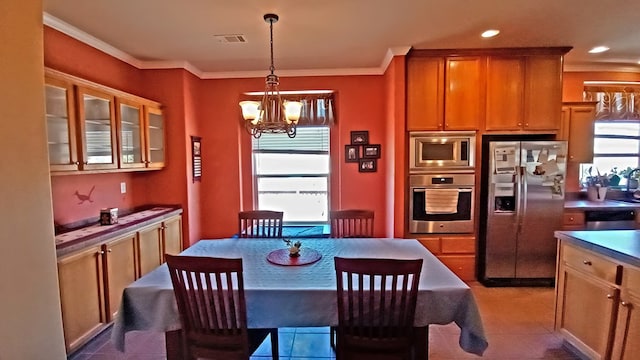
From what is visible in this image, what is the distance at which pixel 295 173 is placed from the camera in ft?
15.5

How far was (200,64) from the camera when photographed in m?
4.04

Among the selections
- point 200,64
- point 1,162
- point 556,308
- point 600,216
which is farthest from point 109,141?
point 600,216

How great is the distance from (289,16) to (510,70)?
2522 mm

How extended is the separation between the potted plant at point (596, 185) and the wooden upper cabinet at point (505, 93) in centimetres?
155

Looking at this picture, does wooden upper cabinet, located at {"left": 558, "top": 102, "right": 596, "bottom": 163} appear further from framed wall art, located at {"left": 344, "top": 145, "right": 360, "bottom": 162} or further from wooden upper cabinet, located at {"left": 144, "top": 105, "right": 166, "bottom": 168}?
wooden upper cabinet, located at {"left": 144, "top": 105, "right": 166, "bottom": 168}

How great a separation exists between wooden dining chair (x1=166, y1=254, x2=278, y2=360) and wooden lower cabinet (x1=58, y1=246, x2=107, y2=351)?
1.19 metres

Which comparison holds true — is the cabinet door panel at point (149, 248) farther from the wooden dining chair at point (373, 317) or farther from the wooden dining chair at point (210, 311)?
the wooden dining chair at point (373, 317)

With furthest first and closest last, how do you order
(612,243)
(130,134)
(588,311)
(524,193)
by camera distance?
1. (524,193)
2. (130,134)
3. (588,311)
4. (612,243)

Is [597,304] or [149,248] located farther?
[149,248]

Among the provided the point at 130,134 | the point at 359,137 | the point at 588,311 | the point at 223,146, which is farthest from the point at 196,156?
the point at 588,311

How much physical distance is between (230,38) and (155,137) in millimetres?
1489

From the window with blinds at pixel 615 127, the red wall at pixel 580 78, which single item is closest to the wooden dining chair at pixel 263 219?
the red wall at pixel 580 78

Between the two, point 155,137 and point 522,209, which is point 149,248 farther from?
point 522,209

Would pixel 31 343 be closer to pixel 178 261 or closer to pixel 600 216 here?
pixel 178 261
